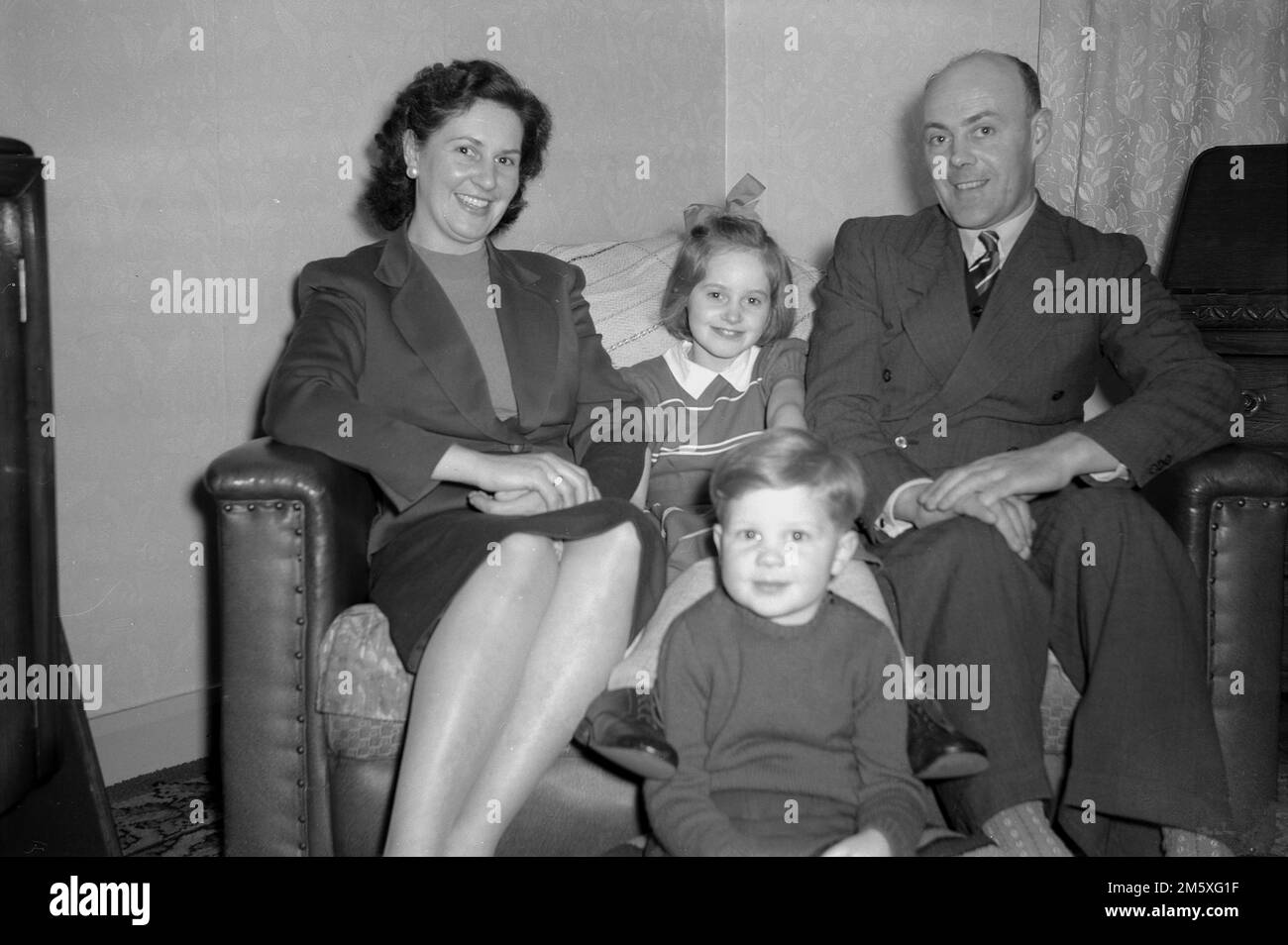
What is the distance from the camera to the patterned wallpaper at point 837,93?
3.28 meters

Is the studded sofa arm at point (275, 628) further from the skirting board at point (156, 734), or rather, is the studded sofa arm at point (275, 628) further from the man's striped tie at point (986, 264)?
the man's striped tie at point (986, 264)

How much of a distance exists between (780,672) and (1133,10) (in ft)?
7.45

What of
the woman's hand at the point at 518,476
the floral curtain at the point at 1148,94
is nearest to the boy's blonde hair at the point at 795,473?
the woman's hand at the point at 518,476

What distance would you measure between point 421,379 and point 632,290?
0.66m

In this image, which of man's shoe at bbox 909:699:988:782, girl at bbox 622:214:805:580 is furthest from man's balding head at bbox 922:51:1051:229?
man's shoe at bbox 909:699:988:782

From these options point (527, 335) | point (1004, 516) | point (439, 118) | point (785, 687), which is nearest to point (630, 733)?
point (785, 687)

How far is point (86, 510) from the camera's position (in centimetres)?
222

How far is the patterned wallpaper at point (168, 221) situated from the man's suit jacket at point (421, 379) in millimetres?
464

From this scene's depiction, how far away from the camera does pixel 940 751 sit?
141 centimetres

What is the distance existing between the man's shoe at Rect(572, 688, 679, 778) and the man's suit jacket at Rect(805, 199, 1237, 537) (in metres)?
0.62

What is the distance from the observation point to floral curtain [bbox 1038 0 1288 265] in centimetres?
290

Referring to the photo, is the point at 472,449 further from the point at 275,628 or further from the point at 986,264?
the point at 986,264

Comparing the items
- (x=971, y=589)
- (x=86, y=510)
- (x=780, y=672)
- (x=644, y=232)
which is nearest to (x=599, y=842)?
(x=780, y=672)
